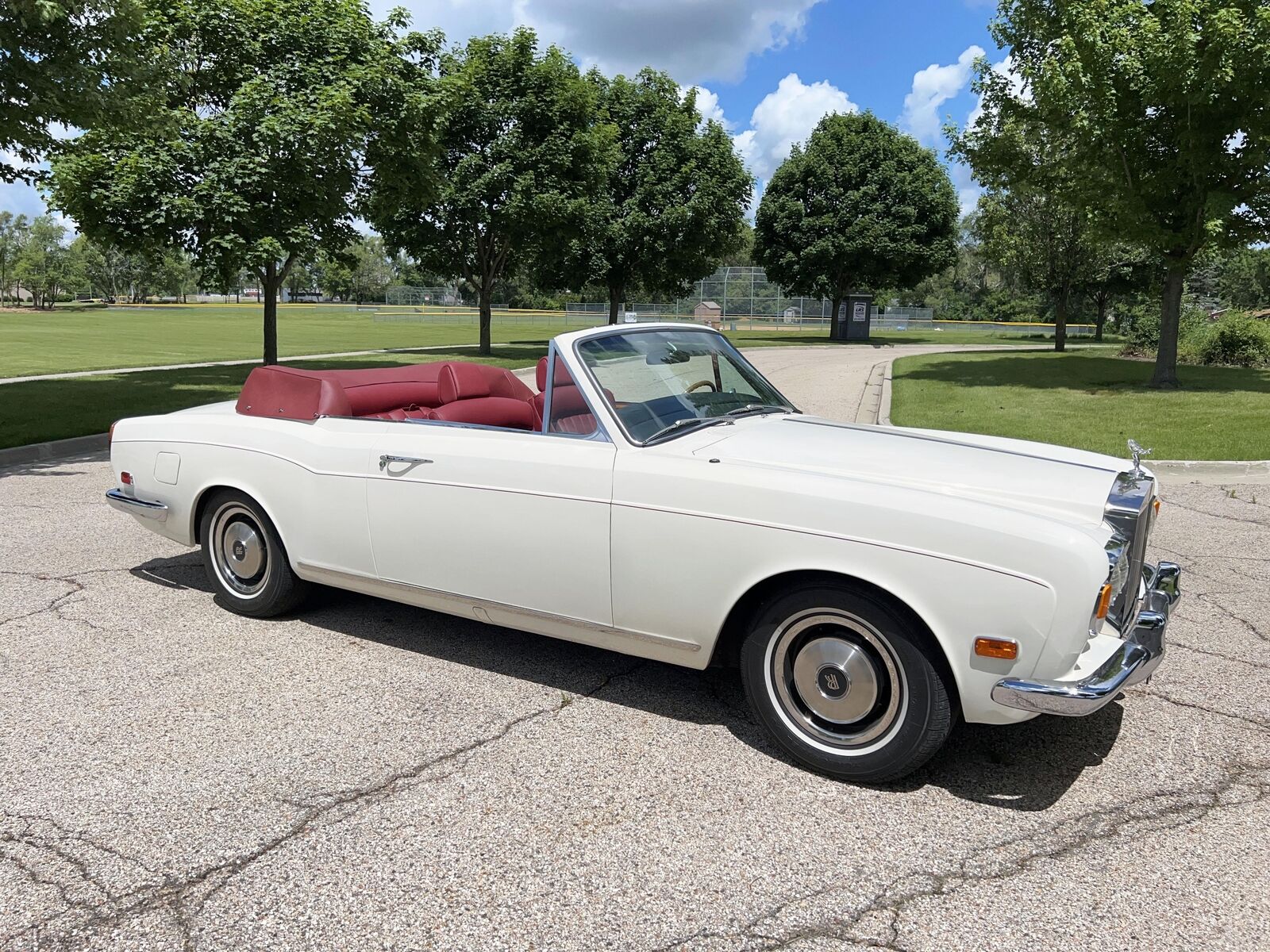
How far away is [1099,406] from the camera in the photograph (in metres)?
14.1

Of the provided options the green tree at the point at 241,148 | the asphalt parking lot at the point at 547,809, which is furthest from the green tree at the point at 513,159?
the asphalt parking lot at the point at 547,809

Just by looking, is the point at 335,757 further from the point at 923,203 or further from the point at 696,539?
the point at 923,203

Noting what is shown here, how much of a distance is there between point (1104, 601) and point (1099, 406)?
12530mm

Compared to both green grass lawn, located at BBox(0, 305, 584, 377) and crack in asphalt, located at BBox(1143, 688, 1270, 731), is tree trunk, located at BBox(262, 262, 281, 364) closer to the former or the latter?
green grass lawn, located at BBox(0, 305, 584, 377)

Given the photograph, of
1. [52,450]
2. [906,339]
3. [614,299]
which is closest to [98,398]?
[52,450]

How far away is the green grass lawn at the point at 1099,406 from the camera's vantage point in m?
10.8

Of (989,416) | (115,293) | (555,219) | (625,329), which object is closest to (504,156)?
(555,219)

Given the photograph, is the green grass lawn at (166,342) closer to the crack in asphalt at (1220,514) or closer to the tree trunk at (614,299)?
the tree trunk at (614,299)

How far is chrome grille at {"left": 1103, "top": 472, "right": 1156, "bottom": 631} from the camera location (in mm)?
3201

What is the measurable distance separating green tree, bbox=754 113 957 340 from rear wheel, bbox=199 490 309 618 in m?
40.9

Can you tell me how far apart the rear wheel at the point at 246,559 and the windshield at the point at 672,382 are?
1962 mm

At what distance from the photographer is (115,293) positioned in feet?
357

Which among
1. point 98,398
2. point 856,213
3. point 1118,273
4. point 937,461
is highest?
point 856,213

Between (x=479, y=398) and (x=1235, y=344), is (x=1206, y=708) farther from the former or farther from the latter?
(x=1235, y=344)
